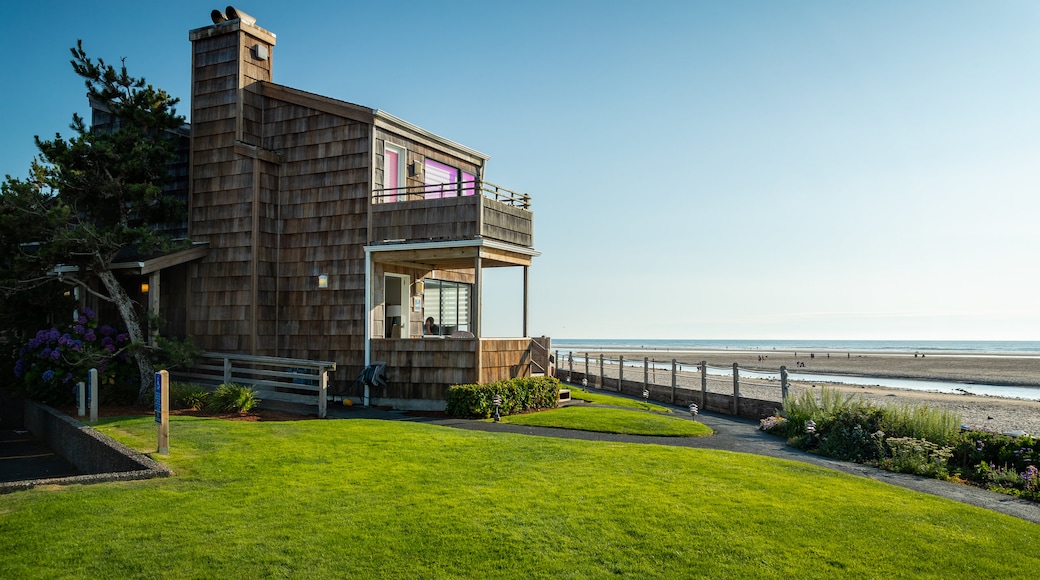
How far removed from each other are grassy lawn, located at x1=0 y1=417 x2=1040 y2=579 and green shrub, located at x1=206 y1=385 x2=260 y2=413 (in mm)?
4681

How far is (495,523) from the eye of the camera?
6.46m

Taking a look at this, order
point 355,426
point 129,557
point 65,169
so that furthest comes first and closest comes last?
point 65,169 → point 355,426 → point 129,557

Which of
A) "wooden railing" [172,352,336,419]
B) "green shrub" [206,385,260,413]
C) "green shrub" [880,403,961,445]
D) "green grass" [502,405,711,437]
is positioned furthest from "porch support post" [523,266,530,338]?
"green shrub" [880,403,961,445]

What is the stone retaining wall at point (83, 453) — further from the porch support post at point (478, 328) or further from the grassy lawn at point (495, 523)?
the porch support post at point (478, 328)

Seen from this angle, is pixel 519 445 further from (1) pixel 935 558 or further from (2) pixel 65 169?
(2) pixel 65 169

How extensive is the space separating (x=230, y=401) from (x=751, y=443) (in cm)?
1033

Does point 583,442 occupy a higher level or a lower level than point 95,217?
lower

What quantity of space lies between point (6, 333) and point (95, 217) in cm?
456

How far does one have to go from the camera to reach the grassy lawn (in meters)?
5.55

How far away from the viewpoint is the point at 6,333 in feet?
58.3

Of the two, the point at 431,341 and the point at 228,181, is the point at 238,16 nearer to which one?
the point at 228,181

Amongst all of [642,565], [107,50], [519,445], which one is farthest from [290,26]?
[642,565]

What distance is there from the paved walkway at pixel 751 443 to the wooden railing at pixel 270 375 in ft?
2.42

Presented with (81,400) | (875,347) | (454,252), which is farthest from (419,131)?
(875,347)
